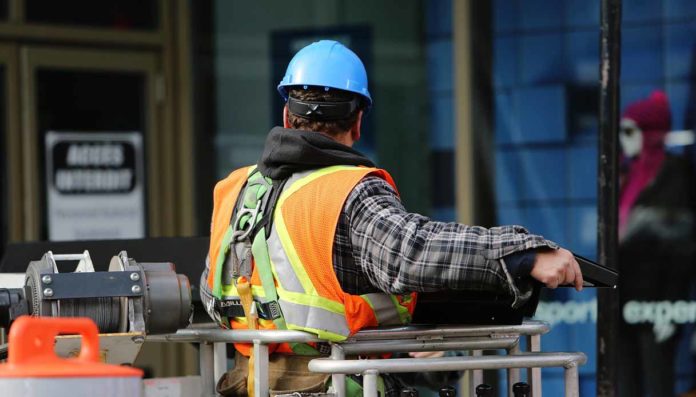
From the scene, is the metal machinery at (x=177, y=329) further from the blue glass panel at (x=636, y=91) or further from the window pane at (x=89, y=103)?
the window pane at (x=89, y=103)

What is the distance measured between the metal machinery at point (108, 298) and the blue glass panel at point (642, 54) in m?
3.90

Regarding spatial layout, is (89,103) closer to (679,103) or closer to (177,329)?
(679,103)

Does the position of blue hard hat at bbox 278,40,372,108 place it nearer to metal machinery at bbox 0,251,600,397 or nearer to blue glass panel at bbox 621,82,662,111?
metal machinery at bbox 0,251,600,397

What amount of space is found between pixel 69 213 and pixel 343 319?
485 centimetres

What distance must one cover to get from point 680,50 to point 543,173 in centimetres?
103

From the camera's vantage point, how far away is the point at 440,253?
3.62 m

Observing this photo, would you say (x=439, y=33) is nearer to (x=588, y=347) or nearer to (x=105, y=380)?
(x=588, y=347)

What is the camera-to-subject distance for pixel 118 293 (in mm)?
3643

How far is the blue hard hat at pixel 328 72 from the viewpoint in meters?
4.09

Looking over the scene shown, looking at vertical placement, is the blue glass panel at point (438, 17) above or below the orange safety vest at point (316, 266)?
above

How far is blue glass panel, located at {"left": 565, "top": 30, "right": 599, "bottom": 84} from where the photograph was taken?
720 centimetres

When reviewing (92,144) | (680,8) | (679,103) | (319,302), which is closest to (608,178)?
(319,302)

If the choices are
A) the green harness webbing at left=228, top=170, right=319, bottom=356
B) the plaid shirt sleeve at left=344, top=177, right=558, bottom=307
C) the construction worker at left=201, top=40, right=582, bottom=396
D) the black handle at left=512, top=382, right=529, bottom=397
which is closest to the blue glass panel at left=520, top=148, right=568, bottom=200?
the construction worker at left=201, top=40, right=582, bottom=396

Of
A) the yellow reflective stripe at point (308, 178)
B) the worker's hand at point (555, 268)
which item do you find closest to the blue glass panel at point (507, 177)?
the yellow reflective stripe at point (308, 178)
